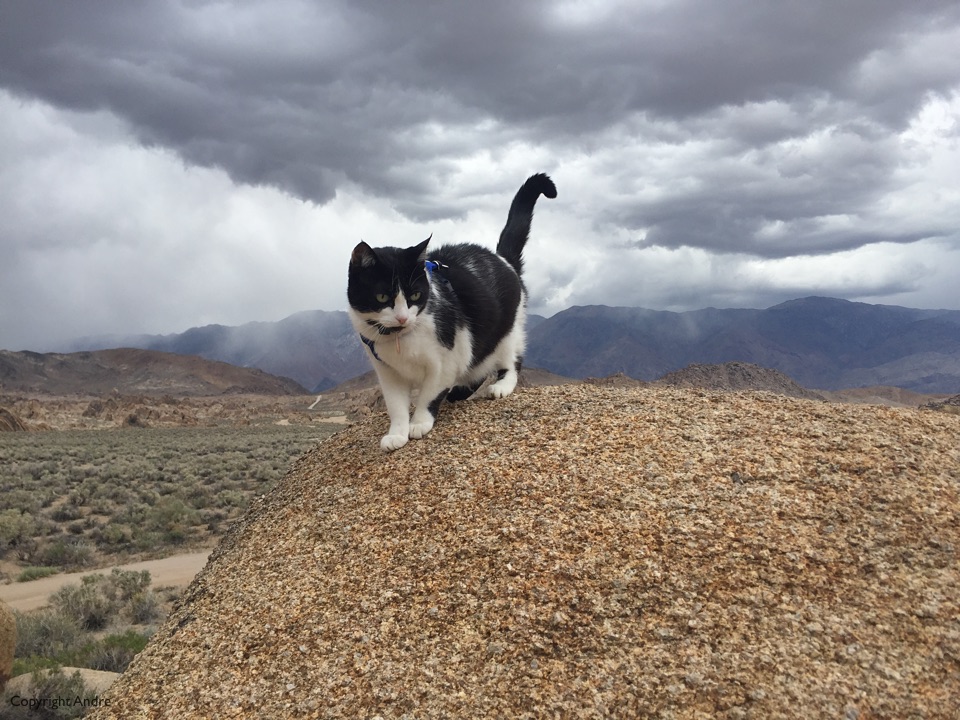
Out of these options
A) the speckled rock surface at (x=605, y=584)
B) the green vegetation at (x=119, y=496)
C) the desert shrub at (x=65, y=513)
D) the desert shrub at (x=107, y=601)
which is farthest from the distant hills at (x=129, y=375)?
the speckled rock surface at (x=605, y=584)

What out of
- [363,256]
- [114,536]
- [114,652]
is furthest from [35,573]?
[363,256]

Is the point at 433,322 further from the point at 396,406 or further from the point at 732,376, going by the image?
the point at 732,376

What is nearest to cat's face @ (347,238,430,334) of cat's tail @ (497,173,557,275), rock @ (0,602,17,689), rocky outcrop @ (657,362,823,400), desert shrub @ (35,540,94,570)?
Result: cat's tail @ (497,173,557,275)

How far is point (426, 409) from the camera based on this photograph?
17.8 ft

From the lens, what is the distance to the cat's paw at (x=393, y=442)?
5230mm

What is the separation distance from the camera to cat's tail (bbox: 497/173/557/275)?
6.76 metres

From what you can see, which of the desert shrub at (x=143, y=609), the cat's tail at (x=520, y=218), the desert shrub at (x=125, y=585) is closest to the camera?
the cat's tail at (x=520, y=218)

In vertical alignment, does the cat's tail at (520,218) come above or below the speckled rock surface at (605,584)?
above

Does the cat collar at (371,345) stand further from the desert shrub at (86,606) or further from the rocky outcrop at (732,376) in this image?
the rocky outcrop at (732,376)

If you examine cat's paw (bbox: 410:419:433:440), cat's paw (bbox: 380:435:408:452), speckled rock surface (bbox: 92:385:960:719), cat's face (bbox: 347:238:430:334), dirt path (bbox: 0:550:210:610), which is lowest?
dirt path (bbox: 0:550:210:610)

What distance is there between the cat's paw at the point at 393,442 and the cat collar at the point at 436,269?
1305 millimetres

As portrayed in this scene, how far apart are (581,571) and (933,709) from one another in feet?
5.18

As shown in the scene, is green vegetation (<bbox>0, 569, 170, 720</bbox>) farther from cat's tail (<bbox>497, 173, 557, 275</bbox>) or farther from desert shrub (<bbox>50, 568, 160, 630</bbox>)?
cat's tail (<bbox>497, 173, 557, 275</bbox>)

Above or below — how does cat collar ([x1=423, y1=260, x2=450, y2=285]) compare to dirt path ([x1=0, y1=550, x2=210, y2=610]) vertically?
above
